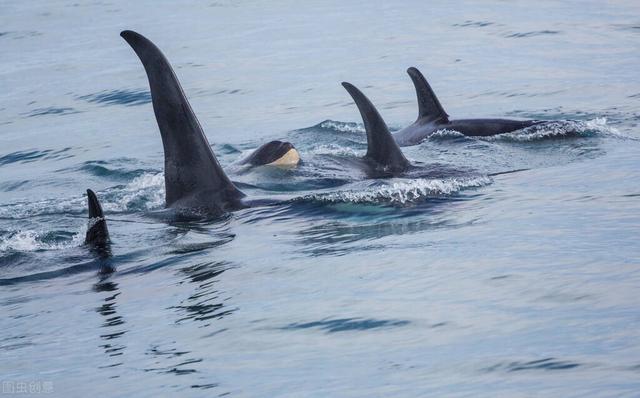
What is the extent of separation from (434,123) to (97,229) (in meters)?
7.83

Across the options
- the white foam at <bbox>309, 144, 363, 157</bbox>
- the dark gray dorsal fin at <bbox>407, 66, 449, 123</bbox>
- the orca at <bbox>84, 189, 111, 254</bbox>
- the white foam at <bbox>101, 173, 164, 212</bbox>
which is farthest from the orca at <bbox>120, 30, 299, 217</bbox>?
the dark gray dorsal fin at <bbox>407, 66, 449, 123</bbox>

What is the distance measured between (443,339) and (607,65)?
1698 cm

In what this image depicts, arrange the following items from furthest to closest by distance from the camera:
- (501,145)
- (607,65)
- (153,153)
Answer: (607,65) < (153,153) < (501,145)

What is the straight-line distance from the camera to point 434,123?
1692 cm

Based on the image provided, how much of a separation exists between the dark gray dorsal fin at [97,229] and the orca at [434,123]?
7.05m

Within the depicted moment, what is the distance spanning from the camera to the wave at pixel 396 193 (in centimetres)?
1161

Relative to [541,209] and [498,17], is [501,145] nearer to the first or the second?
[541,209]

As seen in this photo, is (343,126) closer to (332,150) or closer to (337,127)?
(337,127)

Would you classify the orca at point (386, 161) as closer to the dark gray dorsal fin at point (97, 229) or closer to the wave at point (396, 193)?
the wave at point (396, 193)

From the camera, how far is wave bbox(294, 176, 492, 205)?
11609 mm

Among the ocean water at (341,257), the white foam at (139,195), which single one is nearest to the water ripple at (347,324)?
the ocean water at (341,257)

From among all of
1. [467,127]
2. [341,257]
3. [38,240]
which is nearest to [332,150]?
[467,127]

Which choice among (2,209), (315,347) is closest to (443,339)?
(315,347)

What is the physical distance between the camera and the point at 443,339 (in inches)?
278
